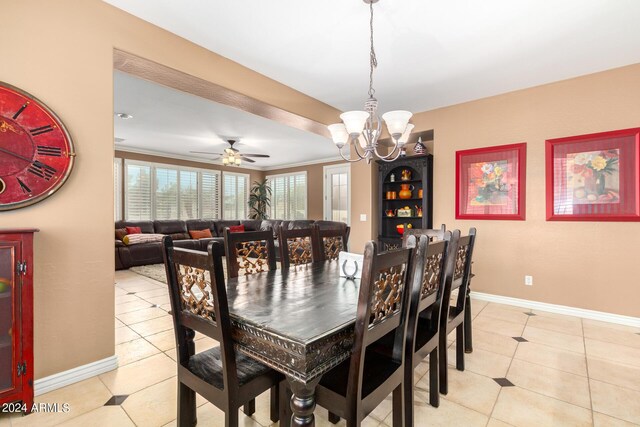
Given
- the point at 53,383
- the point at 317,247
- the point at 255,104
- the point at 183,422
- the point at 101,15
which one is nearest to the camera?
the point at 183,422

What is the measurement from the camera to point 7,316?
5.50ft

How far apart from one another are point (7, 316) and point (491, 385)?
294cm

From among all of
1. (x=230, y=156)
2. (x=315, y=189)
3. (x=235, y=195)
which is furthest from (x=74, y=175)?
(x=235, y=195)

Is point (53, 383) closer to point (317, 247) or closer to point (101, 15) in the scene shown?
point (317, 247)

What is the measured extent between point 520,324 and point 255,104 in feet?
11.9

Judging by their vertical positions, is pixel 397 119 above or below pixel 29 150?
above

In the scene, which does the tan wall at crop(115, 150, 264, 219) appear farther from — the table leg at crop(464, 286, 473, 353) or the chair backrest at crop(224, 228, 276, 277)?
the table leg at crop(464, 286, 473, 353)

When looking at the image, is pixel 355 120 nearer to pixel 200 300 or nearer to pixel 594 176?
pixel 200 300

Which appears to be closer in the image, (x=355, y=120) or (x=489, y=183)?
(x=355, y=120)

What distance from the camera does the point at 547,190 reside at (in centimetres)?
354

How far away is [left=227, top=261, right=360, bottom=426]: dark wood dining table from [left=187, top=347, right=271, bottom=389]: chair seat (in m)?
0.15

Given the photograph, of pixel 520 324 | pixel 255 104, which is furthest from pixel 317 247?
pixel 520 324

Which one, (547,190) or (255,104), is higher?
(255,104)

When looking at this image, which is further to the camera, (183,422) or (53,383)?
(53,383)
